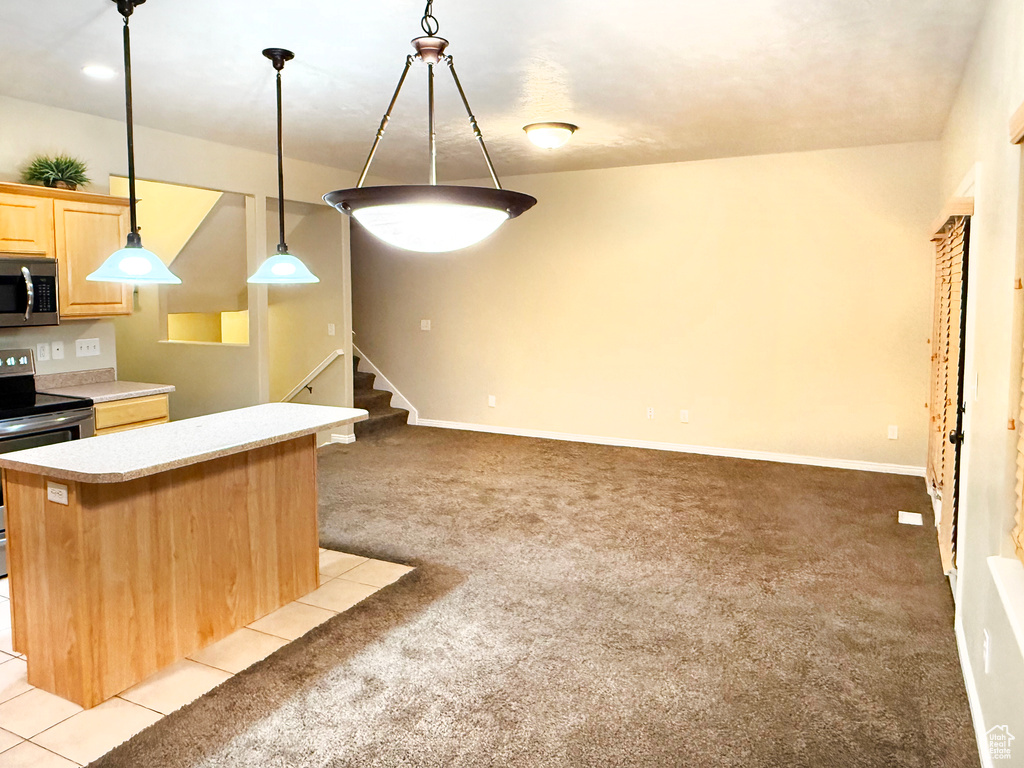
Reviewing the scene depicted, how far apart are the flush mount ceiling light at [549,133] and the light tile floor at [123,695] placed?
10.2 ft

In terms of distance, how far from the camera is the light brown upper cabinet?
153 inches

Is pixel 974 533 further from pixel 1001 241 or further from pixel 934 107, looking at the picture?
pixel 934 107

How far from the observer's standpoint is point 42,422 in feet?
12.4

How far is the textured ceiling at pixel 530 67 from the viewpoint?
9.60 ft

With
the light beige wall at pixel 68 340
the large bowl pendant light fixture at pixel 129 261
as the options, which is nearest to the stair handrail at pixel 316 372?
the light beige wall at pixel 68 340

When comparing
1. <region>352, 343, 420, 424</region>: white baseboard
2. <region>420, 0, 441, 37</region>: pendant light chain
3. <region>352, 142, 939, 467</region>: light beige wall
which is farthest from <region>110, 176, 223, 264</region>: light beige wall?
<region>420, 0, 441, 37</region>: pendant light chain

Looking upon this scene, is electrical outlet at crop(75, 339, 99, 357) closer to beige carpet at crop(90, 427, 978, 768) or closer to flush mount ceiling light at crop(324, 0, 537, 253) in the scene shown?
beige carpet at crop(90, 427, 978, 768)

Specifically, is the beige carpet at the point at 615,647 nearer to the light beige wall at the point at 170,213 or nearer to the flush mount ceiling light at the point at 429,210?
the flush mount ceiling light at the point at 429,210

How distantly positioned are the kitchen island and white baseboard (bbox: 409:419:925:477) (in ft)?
13.2

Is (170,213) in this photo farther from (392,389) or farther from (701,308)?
Answer: (701,308)

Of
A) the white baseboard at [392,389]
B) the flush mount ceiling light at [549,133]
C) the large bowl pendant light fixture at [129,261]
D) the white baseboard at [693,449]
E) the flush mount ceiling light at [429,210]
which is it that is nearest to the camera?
the flush mount ceiling light at [429,210]

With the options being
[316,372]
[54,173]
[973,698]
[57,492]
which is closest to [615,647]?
[973,698]

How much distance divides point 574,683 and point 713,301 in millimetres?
4341

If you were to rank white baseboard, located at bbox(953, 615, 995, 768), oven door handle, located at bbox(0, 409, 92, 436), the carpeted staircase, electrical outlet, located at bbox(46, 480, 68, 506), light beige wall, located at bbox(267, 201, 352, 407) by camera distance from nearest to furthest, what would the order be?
white baseboard, located at bbox(953, 615, 995, 768)
electrical outlet, located at bbox(46, 480, 68, 506)
oven door handle, located at bbox(0, 409, 92, 436)
light beige wall, located at bbox(267, 201, 352, 407)
the carpeted staircase
